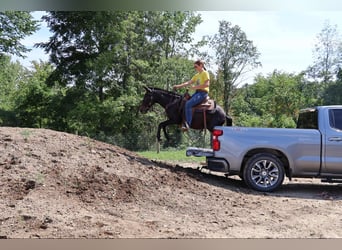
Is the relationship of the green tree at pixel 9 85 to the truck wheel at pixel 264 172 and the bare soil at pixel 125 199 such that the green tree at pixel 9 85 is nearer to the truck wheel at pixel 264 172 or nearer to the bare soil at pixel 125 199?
the bare soil at pixel 125 199

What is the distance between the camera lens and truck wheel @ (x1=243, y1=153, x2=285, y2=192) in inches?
194

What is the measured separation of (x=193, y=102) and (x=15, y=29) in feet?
8.62

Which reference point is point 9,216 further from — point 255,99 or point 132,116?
point 255,99

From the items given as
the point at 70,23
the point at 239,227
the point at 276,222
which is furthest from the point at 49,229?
the point at 70,23

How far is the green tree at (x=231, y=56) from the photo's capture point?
18.4ft

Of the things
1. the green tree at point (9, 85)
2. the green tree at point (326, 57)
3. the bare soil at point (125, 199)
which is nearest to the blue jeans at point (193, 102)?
the bare soil at point (125, 199)

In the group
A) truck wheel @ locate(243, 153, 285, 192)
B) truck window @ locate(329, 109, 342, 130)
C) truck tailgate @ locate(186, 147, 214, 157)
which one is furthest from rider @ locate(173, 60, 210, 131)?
truck window @ locate(329, 109, 342, 130)

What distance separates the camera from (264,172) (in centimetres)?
495

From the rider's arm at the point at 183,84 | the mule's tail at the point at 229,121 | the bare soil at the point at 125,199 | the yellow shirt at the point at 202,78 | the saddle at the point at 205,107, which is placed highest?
the yellow shirt at the point at 202,78

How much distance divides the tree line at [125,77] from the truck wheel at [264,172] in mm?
599

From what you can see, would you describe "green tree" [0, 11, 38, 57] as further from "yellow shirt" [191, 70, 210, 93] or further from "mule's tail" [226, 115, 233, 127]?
"mule's tail" [226, 115, 233, 127]

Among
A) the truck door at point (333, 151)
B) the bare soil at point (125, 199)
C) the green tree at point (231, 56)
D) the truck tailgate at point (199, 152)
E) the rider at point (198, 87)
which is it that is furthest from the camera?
the green tree at point (231, 56)

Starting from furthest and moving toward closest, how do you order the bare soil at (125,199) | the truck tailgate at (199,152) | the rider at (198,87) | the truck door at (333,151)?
1. the rider at (198,87)
2. the truck tailgate at (199,152)
3. the truck door at (333,151)
4. the bare soil at (125,199)

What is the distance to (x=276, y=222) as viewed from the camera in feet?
13.2
